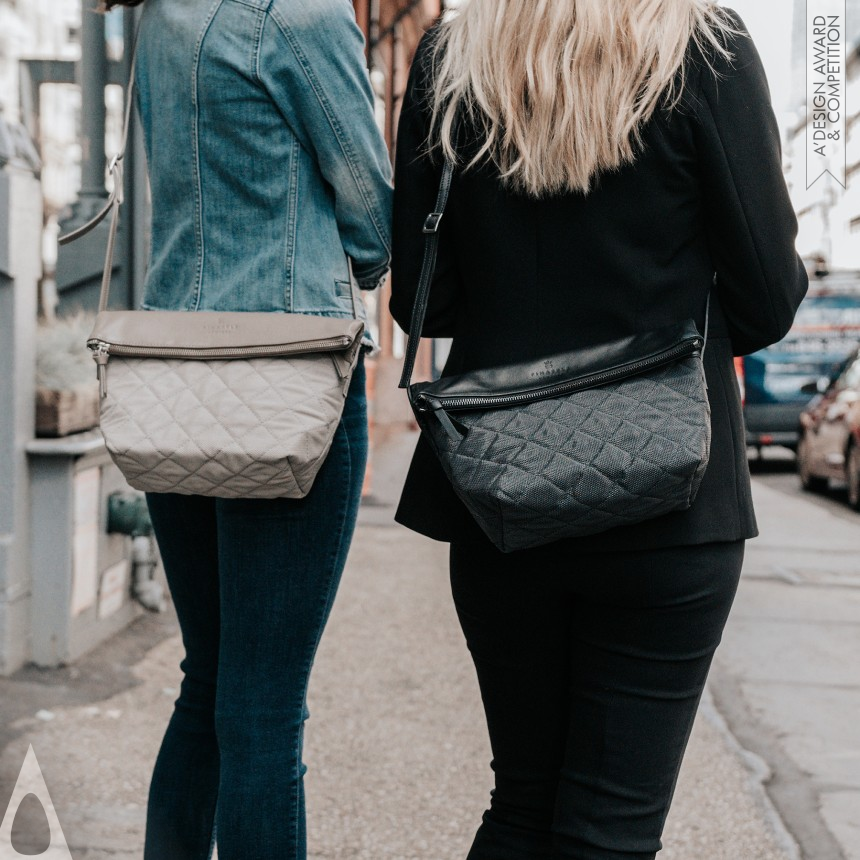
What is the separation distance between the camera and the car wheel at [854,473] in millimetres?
10471

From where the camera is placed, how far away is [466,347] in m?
1.61

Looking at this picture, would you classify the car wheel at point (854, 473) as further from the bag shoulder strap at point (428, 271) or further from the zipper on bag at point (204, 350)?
the zipper on bag at point (204, 350)

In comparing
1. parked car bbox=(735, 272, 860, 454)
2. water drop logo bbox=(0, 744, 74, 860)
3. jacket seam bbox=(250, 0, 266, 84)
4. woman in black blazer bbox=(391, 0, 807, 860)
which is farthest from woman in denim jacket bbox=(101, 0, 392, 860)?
parked car bbox=(735, 272, 860, 454)

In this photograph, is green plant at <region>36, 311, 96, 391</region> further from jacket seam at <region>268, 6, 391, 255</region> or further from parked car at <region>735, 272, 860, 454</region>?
parked car at <region>735, 272, 860, 454</region>

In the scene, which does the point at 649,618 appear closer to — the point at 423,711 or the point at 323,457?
the point at 323,457

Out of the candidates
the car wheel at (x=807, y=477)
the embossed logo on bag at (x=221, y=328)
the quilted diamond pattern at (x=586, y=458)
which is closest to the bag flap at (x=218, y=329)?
the embossed logo on bag at (x=221, y=328)

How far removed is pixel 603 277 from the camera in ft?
4.88

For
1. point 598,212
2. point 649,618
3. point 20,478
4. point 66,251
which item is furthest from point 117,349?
Result: point 66,251

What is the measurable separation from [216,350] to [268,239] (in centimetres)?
19

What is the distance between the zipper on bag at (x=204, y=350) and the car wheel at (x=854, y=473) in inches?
384

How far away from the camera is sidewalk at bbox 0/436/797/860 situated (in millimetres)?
2889

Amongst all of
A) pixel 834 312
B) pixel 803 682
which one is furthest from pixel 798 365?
pixel 803 682

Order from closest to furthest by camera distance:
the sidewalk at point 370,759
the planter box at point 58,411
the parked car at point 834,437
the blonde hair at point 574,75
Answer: the blonde hair at point 574,75, the sidewalk at point 370,759, the planter box at point 58,411, the parked car at point 834,437

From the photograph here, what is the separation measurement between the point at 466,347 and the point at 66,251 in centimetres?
397
